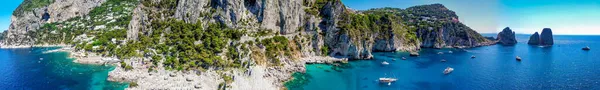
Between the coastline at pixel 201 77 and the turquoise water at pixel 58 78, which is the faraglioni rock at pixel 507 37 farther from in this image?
the turquoise water at pixel 58 78

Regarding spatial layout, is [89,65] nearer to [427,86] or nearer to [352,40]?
[352,40]

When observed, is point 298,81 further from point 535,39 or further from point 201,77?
point 535,39

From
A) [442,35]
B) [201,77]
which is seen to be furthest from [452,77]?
[442,35]

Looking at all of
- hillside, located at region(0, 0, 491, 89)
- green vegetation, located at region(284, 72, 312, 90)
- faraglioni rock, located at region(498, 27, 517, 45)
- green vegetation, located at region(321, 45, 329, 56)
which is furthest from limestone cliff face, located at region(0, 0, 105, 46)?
faraglioni rock, located at region(498, 27, 517, 45)

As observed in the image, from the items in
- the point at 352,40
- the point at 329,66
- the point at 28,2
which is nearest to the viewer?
the point at 329,66

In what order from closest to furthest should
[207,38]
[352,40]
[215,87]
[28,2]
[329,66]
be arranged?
A: 1. [215,87]
2. [207,38]
3. [329,66]
4. [352,40]
5. [28,2]

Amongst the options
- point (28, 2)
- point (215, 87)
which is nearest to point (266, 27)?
point (215, 87)

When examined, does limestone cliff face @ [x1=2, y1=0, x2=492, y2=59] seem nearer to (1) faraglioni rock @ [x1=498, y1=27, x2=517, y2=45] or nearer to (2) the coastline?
(2) the coastline
